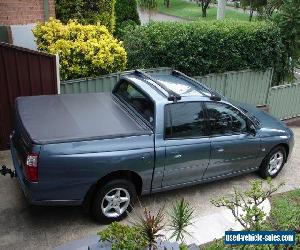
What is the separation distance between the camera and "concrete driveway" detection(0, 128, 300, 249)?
224 inches

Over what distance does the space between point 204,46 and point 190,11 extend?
31940 mm

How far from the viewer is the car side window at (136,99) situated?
6245 mm

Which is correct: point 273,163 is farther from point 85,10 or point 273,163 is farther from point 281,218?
point 85,10

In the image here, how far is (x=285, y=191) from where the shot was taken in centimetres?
754

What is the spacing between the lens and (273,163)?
7867 millimetres

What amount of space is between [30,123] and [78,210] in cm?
160

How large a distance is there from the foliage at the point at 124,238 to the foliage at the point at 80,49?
4827 mm

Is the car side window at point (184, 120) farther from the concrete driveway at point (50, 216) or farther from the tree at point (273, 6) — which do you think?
the tree at point (273, 6)

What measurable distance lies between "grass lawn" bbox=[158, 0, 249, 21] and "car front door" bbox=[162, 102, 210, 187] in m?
29.9

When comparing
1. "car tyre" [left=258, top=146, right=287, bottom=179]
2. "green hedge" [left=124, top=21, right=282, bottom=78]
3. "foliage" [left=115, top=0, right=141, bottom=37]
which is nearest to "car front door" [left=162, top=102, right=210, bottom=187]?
"car tyre" [left=258, top=146, right=287, bottom=179]

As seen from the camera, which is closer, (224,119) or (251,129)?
(224,119)

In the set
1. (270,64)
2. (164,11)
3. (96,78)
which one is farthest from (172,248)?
(164,11)

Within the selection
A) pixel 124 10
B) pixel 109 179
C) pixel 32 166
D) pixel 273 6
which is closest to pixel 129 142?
pixel 109 179

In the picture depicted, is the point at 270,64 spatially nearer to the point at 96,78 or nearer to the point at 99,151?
the point at 96,78
